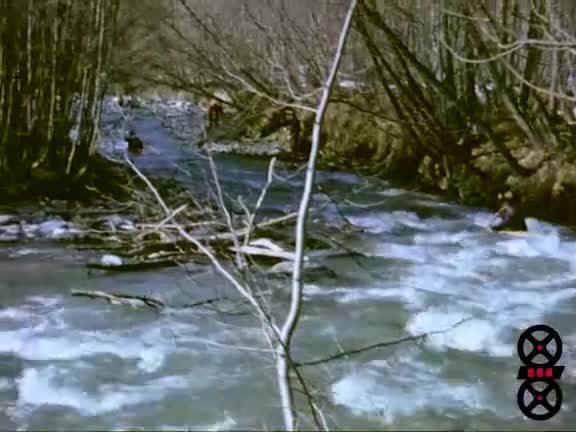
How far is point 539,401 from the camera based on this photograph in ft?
18.5

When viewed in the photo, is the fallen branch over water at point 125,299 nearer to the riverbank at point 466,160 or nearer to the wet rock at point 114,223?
the wet rock at point 114,223

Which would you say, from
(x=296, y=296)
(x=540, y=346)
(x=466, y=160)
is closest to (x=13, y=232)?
(x=466, y=160)

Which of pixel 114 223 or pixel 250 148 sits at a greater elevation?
pixel 114 223

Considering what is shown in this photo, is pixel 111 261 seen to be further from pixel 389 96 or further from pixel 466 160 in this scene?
pixel 389 96

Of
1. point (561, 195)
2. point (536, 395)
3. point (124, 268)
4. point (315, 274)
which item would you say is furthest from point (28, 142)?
point (536, 395)

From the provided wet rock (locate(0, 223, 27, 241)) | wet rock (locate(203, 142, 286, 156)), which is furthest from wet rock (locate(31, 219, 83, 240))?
wet rock (locate(203, 142, 286, 156))

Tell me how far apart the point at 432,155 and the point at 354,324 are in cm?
748

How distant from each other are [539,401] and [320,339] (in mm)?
1854

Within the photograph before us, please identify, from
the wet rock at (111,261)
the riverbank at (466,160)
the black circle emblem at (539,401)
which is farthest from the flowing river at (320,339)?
the riverbank at (466,160)

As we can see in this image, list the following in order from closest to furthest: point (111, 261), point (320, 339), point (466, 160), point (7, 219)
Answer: point (320, 339) < point (111, 261) < point (7, 219) < point (466, 160)

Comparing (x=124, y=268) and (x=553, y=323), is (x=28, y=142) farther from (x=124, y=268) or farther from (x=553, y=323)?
(x=553, y=323)

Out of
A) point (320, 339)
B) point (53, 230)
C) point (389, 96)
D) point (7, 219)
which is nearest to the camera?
point (320, 339)

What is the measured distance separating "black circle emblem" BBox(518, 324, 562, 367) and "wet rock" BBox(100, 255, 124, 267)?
4.11 metres

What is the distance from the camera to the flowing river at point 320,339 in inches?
221
